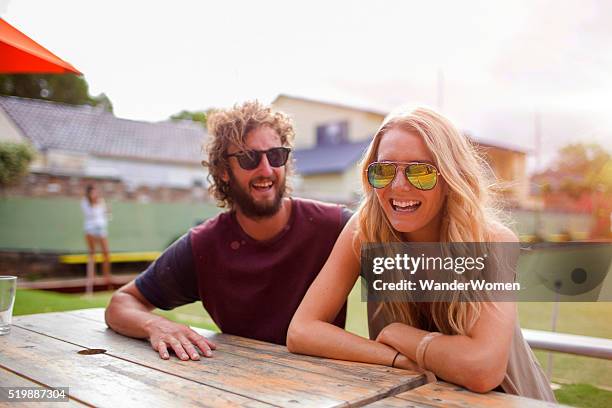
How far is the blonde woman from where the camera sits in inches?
62.5

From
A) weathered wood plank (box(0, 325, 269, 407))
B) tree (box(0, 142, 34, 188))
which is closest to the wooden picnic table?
weathered wood plank (box(0, 325, 269, 407))

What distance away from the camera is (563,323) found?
6.66 m

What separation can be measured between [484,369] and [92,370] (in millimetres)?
1118

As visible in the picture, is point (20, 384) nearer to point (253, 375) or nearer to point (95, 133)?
point (253, 375)

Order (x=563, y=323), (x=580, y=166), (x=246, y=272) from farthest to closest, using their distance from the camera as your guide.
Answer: (x=580, y=166), (x=563, y=323), (x=246, y=272)

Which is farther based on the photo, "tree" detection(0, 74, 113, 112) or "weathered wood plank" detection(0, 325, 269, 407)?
"tree" detection(0, 74, 113, 112)

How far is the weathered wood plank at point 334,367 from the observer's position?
4.86 feet

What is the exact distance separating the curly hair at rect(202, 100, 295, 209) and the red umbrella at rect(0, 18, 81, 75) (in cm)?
104

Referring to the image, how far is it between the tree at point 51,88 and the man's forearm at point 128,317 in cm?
A: 2439

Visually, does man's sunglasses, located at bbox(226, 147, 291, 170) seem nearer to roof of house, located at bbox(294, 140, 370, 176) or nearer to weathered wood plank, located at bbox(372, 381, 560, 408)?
weathered wood plank, located at bbox(372, 381, 560, 408)

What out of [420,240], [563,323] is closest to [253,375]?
[420,240]

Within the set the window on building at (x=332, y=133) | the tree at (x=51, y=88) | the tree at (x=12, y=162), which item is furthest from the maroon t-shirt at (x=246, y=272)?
the tree at (x=51, y=88)

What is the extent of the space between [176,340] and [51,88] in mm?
27820

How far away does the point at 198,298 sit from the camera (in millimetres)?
2674
